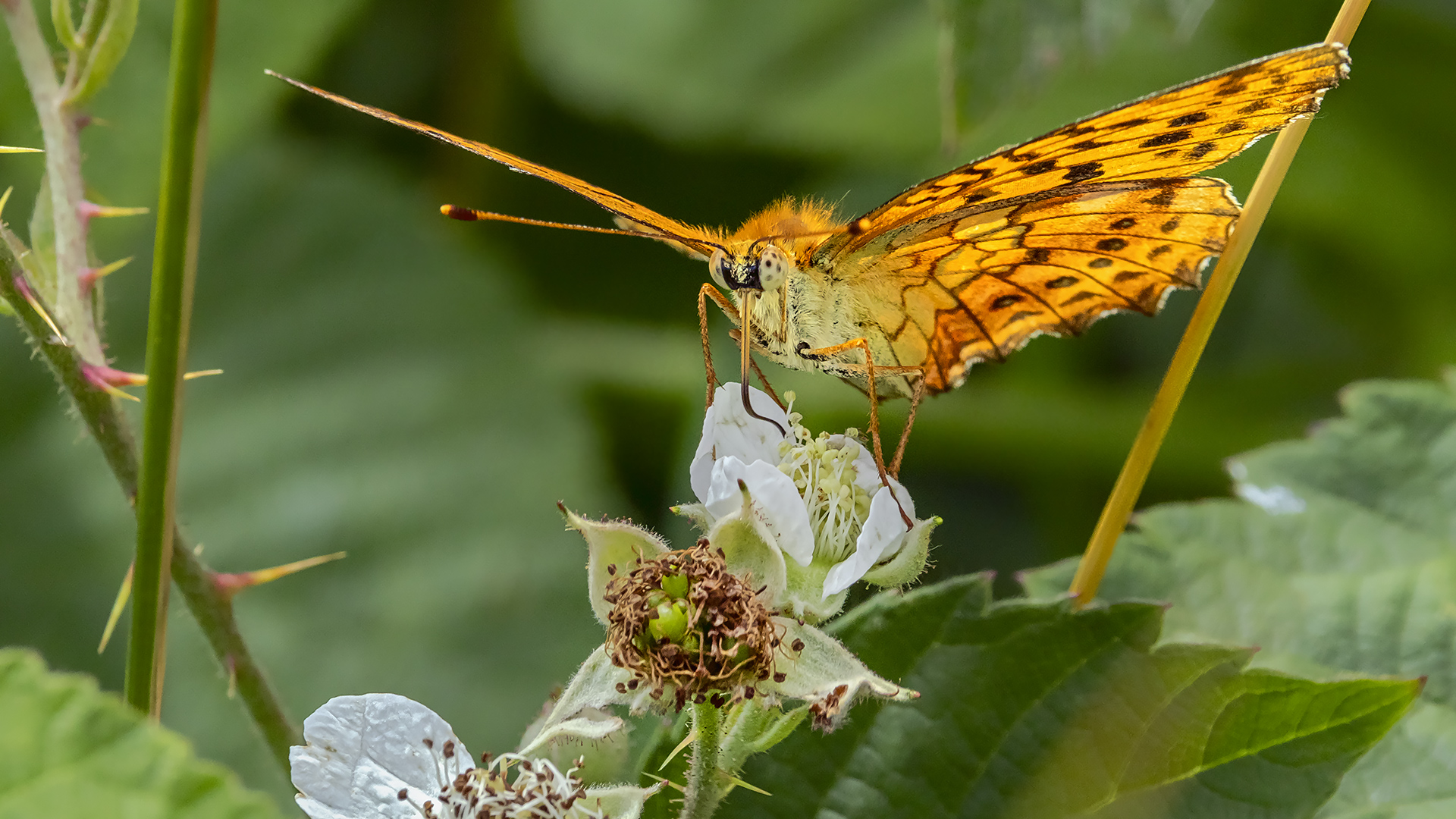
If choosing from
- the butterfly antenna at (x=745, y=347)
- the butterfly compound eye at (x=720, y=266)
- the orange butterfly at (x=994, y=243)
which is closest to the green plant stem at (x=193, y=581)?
the orange butterfly at (x=994, y=243)

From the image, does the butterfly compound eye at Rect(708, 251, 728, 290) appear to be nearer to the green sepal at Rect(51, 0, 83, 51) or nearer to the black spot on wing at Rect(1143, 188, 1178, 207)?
the black spot on wing at Rect(1143, 188, 1178, 207)

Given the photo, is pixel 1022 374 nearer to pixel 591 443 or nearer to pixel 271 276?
pixel 591 443

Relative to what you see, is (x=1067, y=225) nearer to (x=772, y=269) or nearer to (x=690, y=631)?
(x=772, y=269)

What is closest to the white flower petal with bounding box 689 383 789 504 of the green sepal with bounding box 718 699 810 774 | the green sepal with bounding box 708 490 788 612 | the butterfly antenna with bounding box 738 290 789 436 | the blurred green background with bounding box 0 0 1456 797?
the butterfly antenna with bounding box 738 290 789 436

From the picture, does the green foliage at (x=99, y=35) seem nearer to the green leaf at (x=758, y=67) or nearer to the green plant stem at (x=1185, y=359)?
the green plant stem at (x=1185, y=359)

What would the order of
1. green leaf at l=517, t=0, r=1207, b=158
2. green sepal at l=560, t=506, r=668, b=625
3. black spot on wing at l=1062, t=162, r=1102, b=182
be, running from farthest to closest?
1. green leaf at l=517, t=0, r=1207, b=158
2. black spot on wing at l=1062, t=162, r=1102, b=182
3. green sepal at l=560, t=506, r=668, b=625

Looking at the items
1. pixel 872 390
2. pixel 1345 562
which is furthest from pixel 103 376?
pixel 1345 562
